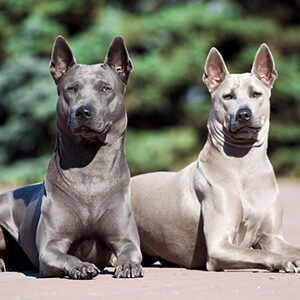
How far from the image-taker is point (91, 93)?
18.4ft

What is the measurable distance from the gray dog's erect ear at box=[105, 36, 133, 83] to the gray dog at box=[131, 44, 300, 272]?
0.89 m

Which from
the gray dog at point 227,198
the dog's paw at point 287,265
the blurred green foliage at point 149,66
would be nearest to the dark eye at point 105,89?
the gray dog at point 227,198

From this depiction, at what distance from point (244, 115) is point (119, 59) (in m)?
1.22

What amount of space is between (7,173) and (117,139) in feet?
53.9

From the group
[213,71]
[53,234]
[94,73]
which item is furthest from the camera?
[213,71]

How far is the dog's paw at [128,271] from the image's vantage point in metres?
5.11

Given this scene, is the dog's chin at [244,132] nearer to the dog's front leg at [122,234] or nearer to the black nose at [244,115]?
the black nose at [244,115]

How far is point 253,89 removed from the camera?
6.16 m

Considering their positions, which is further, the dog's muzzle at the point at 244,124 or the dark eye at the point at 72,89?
the dog's muzzle at the point at 244,124

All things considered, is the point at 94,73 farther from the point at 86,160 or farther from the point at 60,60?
the point at 86,160

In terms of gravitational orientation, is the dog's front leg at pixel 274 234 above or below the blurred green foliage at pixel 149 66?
above

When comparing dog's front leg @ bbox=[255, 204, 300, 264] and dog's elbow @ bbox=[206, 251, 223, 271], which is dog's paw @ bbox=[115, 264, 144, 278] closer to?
dog's elbow @ bbox=[206, 251, 223, 271]

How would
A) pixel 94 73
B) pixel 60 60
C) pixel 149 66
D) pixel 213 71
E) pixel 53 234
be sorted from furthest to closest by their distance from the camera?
pixel 149 66
pixel 213 71
pixel 60 60
pixel 94 73
pixel 53 234

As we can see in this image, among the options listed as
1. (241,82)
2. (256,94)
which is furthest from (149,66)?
(256,94)
